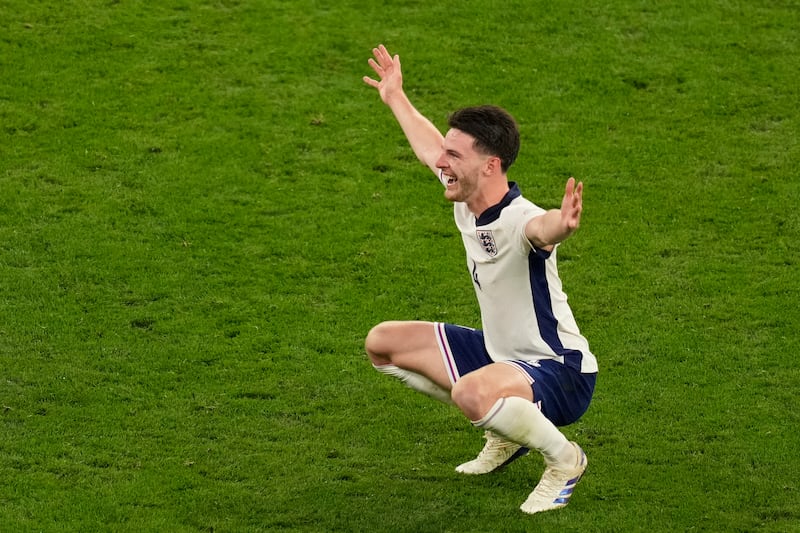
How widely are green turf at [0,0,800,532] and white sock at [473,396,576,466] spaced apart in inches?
11.7

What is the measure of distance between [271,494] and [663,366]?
8.40 ft

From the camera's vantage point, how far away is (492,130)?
19.3ft

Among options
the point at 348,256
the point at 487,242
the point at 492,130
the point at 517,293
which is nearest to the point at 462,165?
the point at 492,130

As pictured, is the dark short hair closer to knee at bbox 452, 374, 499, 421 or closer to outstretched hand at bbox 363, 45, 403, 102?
outstretched hand at bbox 363, 45, 403, 102

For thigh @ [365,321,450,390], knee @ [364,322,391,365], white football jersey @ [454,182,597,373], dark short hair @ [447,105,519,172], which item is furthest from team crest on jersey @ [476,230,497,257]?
knee @ [364,322,391,365]

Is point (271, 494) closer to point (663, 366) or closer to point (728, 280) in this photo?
point (663, 366)

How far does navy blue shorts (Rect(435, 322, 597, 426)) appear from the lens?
586 centimetres

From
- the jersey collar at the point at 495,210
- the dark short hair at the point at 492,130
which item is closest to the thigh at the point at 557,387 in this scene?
the jersey collar at the point at 495,210

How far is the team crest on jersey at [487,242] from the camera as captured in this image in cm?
584

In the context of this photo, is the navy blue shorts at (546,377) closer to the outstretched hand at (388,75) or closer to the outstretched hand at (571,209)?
the outstretched hand at (571,209)

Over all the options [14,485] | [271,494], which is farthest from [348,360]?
[14,485]

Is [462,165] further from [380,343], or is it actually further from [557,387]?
[557,387]

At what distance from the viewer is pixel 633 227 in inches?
358

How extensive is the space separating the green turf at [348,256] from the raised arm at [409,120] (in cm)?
147
